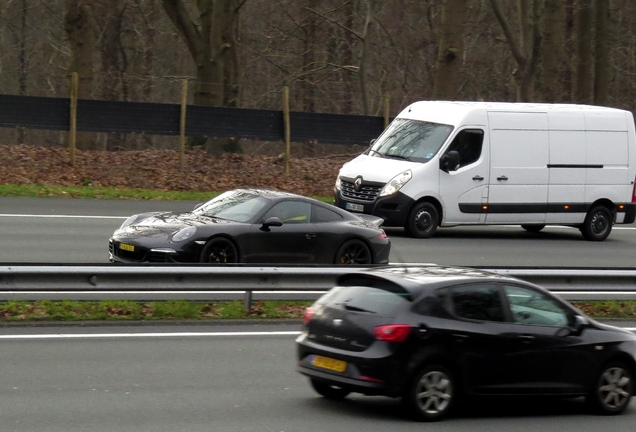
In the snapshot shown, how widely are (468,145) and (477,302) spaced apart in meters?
12.3

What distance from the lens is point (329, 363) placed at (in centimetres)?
810

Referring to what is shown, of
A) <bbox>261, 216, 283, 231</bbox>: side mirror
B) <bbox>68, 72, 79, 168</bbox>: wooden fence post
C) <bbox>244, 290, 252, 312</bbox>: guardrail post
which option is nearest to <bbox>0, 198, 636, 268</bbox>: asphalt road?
<bbox>261, 216, 283, 231</bbox>: side mirror

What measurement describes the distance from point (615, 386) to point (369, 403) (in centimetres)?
222

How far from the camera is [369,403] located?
8.62m

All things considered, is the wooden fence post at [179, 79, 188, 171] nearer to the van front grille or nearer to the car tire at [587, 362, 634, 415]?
the van front grille

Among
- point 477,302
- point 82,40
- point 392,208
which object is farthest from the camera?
point 82,40

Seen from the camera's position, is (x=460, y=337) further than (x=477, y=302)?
No

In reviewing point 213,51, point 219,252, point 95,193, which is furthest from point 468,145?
point 213,51

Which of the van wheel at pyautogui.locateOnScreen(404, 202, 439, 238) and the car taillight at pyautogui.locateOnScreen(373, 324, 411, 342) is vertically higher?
the van wheel at pyautogui.locateOnScreen(404, 202, 439, 238)

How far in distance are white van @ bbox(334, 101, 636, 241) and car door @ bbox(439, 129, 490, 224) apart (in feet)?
0.07

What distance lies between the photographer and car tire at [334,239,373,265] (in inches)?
606

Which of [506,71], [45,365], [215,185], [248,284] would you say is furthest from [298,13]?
[45,365]

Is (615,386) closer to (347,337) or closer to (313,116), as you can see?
(347,337)

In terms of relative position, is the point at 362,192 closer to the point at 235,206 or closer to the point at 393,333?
the point at 235,206
